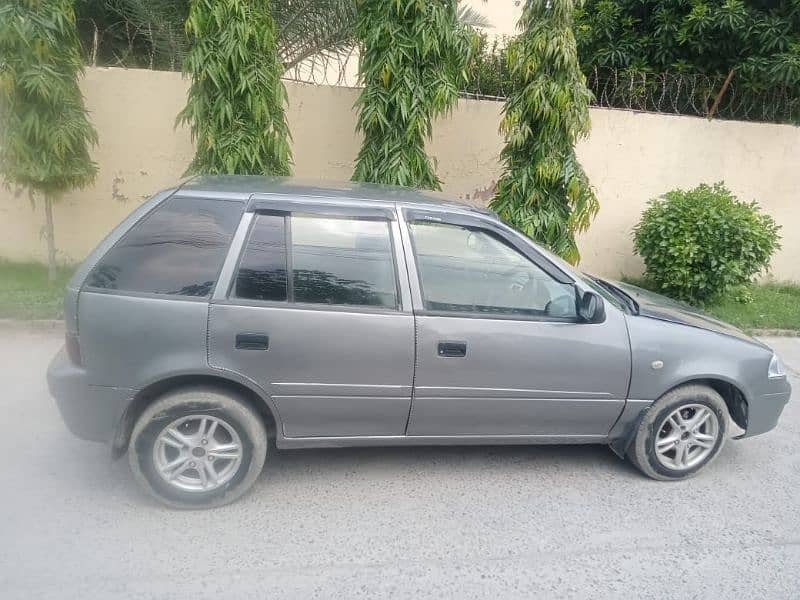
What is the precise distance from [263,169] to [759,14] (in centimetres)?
663

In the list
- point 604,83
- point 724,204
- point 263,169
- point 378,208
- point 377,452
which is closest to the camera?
point 378,208

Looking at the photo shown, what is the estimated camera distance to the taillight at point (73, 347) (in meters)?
3.08

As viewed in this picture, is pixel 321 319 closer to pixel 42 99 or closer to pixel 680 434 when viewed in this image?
pixel 680 434

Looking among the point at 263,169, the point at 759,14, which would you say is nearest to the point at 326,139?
the point at 263,169

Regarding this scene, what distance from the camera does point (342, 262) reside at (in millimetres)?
3312

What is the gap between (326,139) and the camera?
293 inches

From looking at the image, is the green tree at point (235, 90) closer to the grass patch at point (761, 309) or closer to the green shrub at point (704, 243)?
the green shrub at point (704, 243)

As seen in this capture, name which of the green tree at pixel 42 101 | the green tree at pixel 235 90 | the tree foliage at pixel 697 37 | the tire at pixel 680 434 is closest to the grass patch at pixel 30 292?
the green tree at pixel 42 101

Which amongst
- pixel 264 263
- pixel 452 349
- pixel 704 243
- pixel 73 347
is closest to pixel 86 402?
pixel 73 347

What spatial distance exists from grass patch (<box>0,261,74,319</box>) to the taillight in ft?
9.74

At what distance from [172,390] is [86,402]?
16.2 inches

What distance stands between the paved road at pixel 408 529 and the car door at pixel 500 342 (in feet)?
1.43

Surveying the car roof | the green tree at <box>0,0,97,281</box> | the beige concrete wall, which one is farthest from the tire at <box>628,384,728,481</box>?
the green tree at <box>0,0,97,281</box>

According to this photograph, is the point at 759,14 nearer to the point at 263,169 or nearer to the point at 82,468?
the point at 263,169
